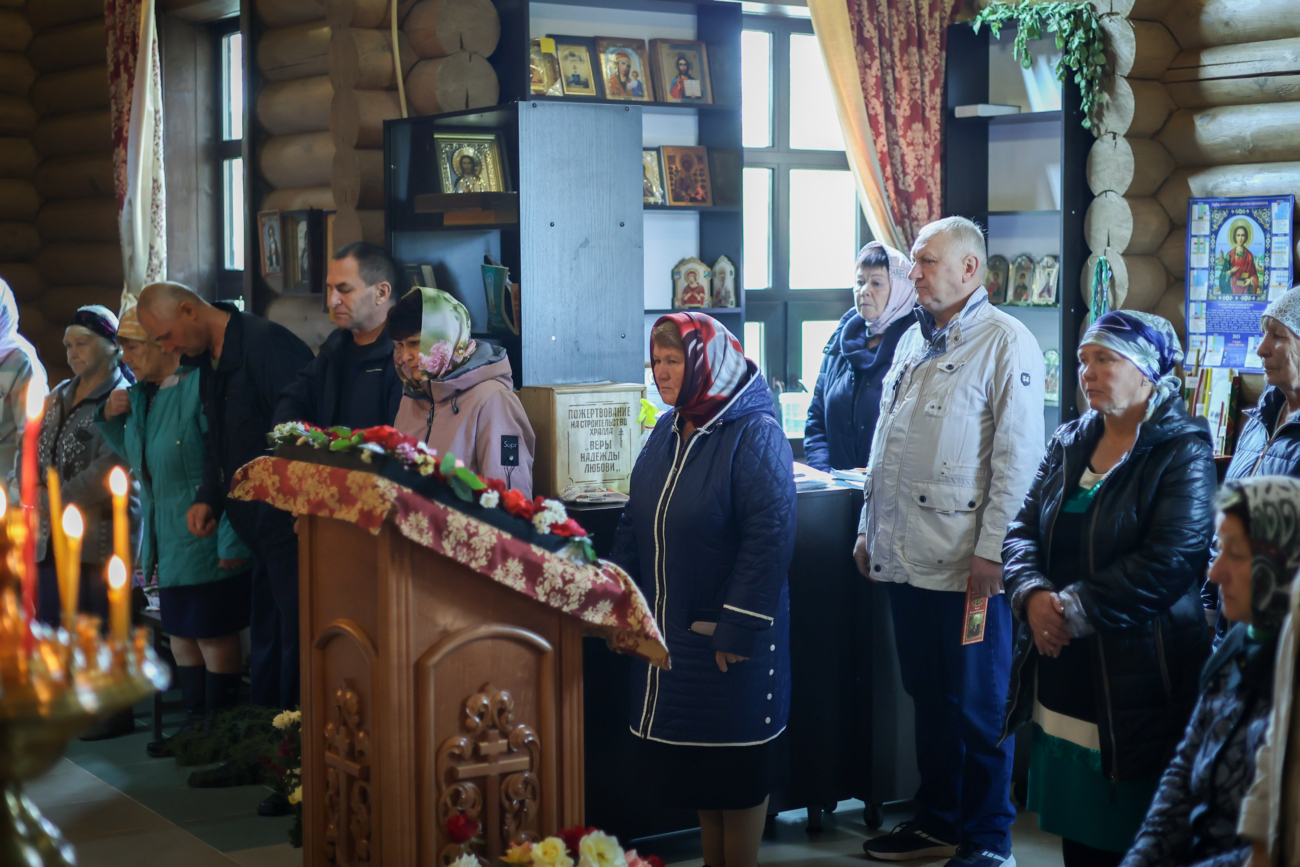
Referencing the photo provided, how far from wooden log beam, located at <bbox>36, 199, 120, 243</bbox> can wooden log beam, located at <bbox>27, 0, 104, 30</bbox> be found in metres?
0.97

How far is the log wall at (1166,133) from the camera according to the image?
549cm

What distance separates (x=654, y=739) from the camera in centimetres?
348

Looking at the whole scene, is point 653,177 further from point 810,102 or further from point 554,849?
point 554,849

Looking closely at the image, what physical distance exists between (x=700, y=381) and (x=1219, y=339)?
9.77 ft

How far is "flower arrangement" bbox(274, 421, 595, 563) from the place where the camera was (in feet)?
8.87

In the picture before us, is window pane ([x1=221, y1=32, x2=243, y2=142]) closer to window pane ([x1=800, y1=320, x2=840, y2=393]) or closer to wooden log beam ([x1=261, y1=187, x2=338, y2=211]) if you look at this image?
wooden log beam ([x1=261, y1=187, x2=338, y2=211])

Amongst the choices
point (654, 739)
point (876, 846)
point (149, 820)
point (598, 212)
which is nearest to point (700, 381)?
point (654, 739)

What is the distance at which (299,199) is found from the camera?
636 centimetres

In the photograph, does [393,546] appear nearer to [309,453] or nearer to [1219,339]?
[309,453]

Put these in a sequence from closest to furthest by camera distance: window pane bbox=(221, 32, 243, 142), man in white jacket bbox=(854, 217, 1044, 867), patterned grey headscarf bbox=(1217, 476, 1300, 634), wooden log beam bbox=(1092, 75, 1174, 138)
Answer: patterned grey headscarf bbox=(1217, 476, 1300, 634)
man in white jacket bbox=(854, 217, 1044, 867)
wooden log beam bbox=(1092, 75, 1174, 138)
window pane bbox=(221, 32, 243, 142)

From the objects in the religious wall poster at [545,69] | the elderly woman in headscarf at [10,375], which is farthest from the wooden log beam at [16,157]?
the religious wall poster at [545,69]

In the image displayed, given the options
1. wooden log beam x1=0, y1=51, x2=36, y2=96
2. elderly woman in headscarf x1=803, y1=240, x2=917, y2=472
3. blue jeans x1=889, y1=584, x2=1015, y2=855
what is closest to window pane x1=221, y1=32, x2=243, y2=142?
wooden log beam x1=0, y1=51, x2=36, y2=96

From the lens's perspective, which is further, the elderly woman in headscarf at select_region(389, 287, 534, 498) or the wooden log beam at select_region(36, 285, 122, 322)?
the wooden log beam at select_region(36, 285, 122, 322)

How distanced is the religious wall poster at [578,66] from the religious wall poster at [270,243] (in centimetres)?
167
